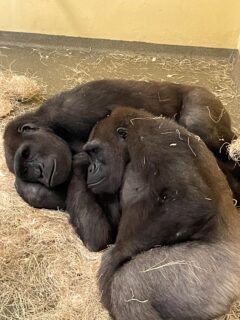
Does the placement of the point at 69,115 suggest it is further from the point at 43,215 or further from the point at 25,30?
the point at 25,30

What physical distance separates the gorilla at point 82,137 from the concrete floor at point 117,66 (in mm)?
1141

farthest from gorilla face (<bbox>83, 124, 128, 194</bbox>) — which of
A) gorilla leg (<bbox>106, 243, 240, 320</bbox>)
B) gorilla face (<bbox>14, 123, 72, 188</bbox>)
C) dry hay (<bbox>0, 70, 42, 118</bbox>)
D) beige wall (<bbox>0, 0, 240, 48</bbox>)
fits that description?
beige wall (<bbox>0, 0, 240, 48</bbox>)

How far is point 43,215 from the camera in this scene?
8.95 feet

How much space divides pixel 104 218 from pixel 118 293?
54 centimetres

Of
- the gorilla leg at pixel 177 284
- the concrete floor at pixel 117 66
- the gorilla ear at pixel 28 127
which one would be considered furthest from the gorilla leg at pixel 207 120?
the concrete floor at pixel 117 66

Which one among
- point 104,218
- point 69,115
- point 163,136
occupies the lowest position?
point 104,218

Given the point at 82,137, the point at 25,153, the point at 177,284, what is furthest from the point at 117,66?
the point at 177,284

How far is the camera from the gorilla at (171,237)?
6.51 ft

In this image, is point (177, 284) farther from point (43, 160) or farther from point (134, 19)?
point (134, 19)

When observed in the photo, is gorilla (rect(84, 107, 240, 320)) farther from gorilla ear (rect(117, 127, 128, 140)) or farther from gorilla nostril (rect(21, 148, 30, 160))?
gorilla nostril (rect(21, 148, 30, 160))

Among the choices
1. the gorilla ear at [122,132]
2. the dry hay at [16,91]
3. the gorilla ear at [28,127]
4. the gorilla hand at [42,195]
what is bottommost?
the gorilla hand at [42,195]

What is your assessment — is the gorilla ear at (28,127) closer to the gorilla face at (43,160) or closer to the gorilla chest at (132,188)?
the gorilla face at (43,160)

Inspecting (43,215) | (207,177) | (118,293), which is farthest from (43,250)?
(207,177)

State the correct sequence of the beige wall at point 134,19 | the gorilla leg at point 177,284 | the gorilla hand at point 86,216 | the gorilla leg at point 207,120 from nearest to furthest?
the gorilla leg at point 177,284, the gorilla hand at point 86,216, the gorilla leg at point 207,120, the beige wall at point 134,19
